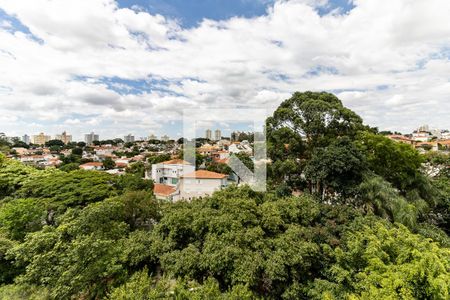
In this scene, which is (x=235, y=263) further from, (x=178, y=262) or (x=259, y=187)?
(x=259, y=187)

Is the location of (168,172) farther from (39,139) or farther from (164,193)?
(39,139)

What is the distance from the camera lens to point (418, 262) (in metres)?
4.74

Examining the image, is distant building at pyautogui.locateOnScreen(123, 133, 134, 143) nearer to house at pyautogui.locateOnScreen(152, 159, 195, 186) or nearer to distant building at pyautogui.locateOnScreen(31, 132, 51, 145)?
distant building at pyautogui.locateOnScreen(31, 132, 51, 145)

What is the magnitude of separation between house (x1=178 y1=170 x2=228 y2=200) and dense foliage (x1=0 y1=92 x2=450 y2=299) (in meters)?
8.02

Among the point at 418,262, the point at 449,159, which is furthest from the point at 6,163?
the point at 449,159

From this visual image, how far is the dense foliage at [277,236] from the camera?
17.0 feet

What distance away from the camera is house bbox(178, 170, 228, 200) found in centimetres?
1941

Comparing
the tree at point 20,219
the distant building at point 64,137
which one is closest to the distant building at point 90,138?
the distant building at point 64,137

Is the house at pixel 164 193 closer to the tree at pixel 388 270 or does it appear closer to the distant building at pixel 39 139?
the tree at pixel 388 270

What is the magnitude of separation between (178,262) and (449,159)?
59.2 ft

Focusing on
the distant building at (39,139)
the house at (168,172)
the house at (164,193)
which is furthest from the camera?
the distant building at (39,139)

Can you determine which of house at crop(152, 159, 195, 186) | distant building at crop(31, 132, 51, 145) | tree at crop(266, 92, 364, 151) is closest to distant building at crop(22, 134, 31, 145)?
distant building at crop(31, 132, 51, 145)

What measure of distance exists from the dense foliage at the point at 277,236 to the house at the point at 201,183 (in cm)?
802

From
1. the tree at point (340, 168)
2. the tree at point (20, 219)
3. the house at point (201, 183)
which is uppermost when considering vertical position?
the tree at point (340, 168)
